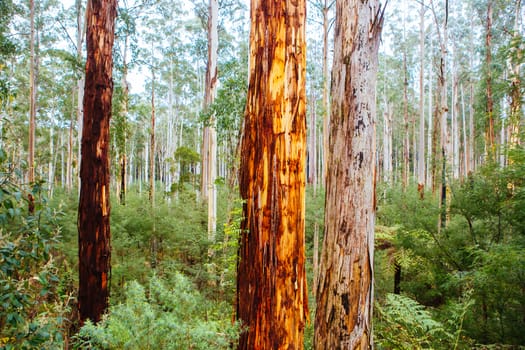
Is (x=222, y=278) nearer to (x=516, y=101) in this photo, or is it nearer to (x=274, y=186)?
(x=274, y=186)

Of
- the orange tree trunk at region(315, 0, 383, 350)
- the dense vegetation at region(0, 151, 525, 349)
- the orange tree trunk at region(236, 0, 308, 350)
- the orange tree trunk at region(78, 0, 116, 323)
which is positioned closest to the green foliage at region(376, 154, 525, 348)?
the dense vegetation at region(0, 151, 525, 349)

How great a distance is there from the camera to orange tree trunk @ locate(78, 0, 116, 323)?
3.54 meters

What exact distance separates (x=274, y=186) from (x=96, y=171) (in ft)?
8.55

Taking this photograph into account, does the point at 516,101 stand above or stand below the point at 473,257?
above

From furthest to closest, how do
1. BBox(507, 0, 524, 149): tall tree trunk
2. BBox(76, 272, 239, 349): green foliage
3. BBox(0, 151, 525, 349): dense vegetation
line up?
BBox(507, 0, 524, 149): tall tree trunk
BBox(0, 151, 525, 349): dense vegetation
BBox(76, 272, 239, 349): green foliage

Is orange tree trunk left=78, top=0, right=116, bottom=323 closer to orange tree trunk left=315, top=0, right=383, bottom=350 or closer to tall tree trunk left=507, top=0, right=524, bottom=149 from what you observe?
orange tree trunk left=315, top=0, right=383, bottom=350

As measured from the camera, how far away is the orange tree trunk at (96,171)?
11.6 feet

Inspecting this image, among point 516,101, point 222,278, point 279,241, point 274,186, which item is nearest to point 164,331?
point 279,241

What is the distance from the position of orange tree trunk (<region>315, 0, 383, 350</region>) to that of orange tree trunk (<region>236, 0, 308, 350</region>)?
371 millimetres

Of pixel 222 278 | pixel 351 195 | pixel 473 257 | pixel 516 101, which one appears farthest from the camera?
pixel 516 101

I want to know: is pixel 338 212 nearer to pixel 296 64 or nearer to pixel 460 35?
→ pixel 296 64

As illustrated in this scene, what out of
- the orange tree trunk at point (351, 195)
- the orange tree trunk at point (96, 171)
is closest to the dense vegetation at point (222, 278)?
the orange tree trunk at point (96, 171)

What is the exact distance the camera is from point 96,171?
3.65 m

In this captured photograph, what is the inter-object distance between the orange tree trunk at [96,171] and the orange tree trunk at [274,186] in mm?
2308
